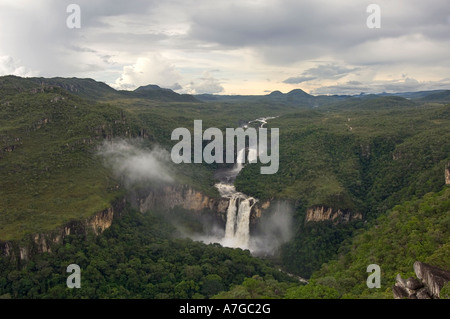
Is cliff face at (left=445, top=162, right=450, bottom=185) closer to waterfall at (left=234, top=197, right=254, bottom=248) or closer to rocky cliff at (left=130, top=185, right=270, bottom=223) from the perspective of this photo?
rocky cliff at (left=130, top=185, right=270, bottom=223)

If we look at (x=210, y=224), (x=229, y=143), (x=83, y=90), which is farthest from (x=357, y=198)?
(x=83, y=90)

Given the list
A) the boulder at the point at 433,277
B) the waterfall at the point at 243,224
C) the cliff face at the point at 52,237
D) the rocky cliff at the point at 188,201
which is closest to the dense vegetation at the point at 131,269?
the cliff face at the point at 52,237

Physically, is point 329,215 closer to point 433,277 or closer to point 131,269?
point 131,269

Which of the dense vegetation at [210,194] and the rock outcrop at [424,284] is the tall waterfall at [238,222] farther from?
the rock outcrop at [424,284]

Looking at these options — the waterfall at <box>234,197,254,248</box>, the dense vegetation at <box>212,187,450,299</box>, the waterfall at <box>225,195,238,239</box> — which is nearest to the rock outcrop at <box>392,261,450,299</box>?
the dense vegetation at <box>212,187,450,299</box>

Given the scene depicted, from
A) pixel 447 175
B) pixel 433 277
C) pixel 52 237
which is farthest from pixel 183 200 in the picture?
pixel 433 277
